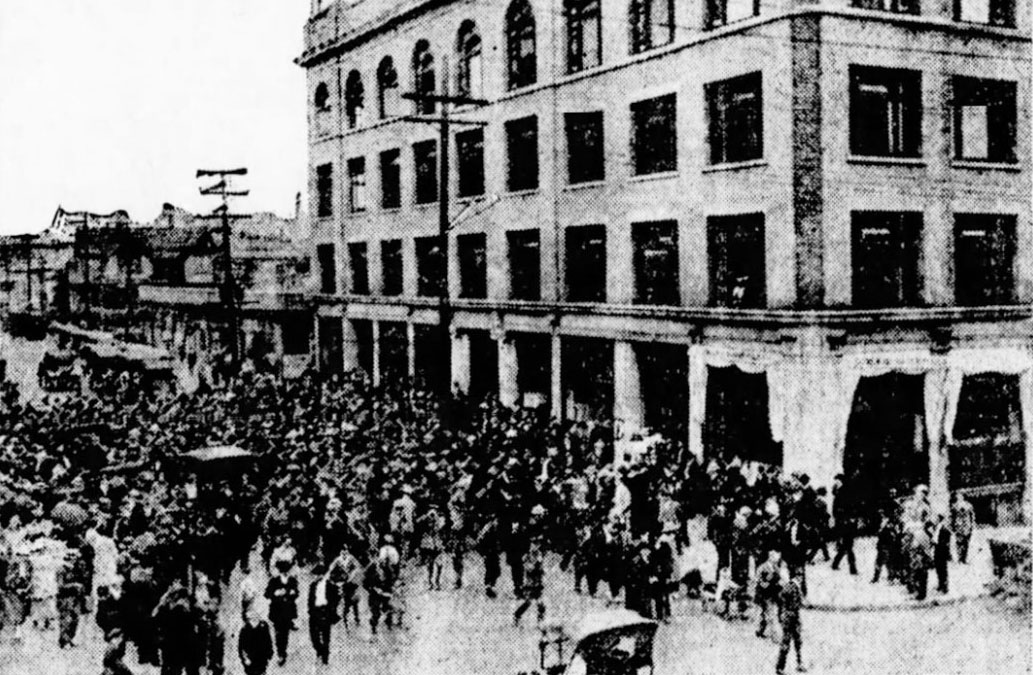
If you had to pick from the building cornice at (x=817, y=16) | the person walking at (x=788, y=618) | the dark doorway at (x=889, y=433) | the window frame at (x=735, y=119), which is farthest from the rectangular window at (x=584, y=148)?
the person walking at (x=788, y=618)

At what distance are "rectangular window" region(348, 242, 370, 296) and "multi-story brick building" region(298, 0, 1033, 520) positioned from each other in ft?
39.9

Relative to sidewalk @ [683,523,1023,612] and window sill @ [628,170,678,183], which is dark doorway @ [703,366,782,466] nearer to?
sidewalk @ [683,523,1023,612]

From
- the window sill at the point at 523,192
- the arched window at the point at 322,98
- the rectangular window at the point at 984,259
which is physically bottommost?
the rectangular window at the point at 984,259

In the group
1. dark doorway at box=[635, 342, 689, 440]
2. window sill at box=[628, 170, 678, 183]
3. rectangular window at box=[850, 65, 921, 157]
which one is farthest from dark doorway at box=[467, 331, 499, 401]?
rectangular window at box=[850, 65, 921, 157]

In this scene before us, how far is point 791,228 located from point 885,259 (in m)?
2.68

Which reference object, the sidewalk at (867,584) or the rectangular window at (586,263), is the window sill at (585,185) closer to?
the rectangular window at (586,263)

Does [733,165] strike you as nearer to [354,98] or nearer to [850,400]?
[850,400]

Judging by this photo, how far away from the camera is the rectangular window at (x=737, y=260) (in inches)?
1035

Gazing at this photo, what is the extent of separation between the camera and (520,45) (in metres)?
35.5

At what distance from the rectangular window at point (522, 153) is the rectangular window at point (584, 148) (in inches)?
71.7

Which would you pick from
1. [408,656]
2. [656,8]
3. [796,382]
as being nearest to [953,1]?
[656,8]

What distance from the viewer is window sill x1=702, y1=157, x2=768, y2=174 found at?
25.8 m

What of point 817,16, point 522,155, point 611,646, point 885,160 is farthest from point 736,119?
point 611,646

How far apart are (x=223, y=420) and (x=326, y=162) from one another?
66.2 feet
